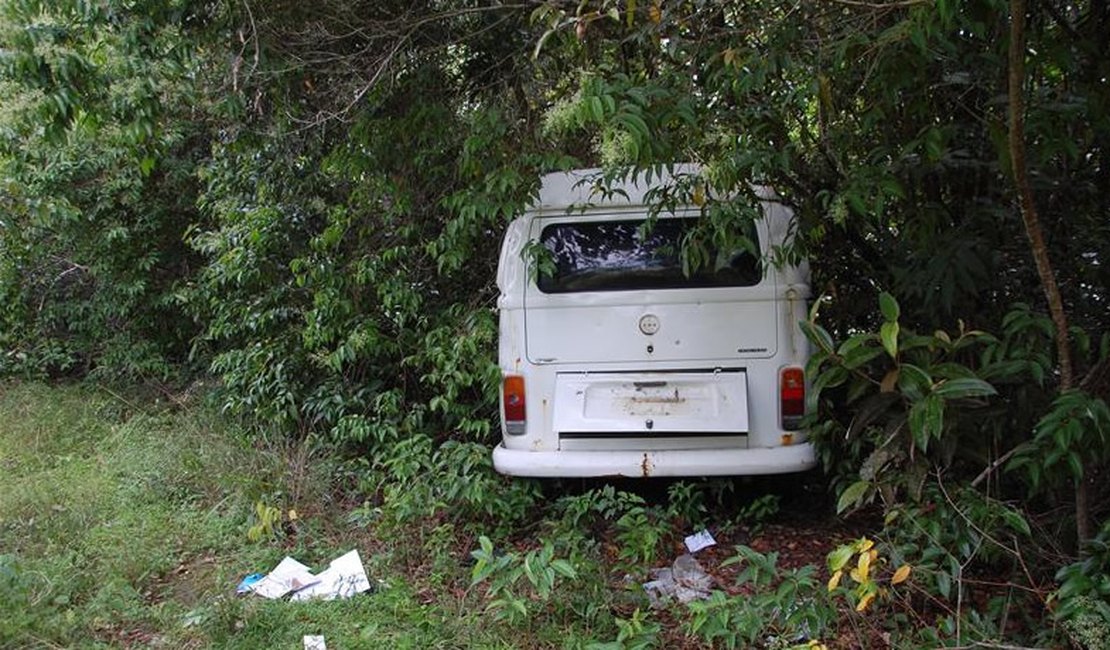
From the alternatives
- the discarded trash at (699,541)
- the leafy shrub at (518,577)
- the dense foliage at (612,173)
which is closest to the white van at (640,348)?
the dense foliage at (612,173)

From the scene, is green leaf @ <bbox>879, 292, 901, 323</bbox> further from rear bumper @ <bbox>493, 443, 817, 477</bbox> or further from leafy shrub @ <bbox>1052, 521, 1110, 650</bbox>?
rear bumper @ <bbox>493, 443, 817, 477</bbox>

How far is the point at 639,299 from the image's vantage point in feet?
14.7

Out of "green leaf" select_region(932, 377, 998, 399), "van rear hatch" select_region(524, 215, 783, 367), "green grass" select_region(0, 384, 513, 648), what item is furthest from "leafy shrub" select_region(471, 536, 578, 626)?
"green leaf" select_region(932, 377, 998, 399)

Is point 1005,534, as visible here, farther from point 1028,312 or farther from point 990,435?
point 1028,312

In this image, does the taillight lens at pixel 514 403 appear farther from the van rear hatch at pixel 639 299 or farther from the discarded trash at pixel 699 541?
the discarded trash at pixel 699 541

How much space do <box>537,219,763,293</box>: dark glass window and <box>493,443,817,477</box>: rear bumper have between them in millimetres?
859

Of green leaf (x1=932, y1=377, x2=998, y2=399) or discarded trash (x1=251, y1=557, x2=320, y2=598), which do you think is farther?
discarded trash (x1=251, y1=557, x2=320, y2=598)

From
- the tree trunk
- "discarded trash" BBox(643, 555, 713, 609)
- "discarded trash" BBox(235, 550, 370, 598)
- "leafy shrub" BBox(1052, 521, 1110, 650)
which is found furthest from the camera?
"discarded trash" BBox(235, 550, 370, 598)

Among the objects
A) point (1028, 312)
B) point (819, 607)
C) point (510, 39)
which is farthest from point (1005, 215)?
point (510, 39)

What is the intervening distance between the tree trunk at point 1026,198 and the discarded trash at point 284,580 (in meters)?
3.28

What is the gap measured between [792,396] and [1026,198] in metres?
1.58

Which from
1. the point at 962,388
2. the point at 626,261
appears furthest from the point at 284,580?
the point at 962,388

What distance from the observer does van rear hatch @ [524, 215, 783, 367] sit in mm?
4410

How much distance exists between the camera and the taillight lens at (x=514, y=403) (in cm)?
457
